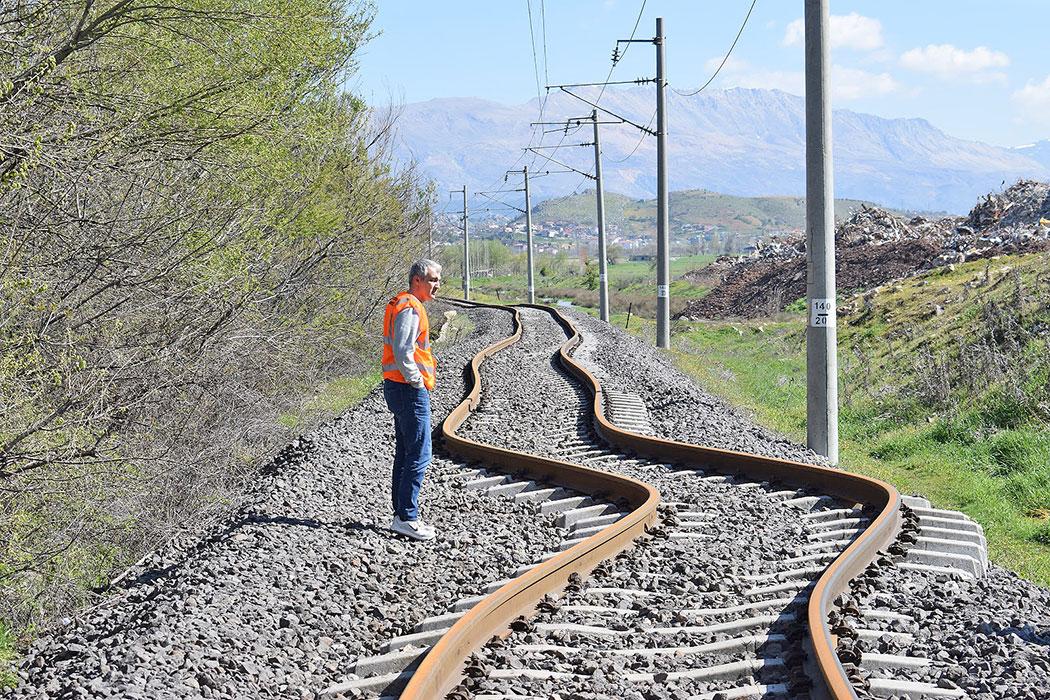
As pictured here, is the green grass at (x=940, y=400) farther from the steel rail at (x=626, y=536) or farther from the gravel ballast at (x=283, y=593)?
the gravel ballast at (x=283, y=593)

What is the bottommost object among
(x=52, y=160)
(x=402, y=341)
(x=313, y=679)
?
(x=313, y=679)

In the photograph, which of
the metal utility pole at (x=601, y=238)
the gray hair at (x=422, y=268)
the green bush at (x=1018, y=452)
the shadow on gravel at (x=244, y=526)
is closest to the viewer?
the shadow on gravel at (x=244, y=526)

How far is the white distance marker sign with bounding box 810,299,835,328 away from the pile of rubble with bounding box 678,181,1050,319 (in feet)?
64.7

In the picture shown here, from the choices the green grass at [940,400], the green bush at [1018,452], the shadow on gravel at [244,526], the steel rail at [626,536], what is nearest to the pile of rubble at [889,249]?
the green grass at [940,400]

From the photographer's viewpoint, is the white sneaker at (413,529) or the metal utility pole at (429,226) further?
the metal utility pole at (429,226)

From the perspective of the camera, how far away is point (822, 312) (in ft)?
39.8

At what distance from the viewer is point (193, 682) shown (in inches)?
200

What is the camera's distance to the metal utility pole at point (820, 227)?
12062 mm

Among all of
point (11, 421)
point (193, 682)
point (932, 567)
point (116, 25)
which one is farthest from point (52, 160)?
point (932, 567)

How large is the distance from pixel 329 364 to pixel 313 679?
18638 millimetres

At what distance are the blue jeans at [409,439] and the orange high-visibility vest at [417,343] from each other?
0.09 m

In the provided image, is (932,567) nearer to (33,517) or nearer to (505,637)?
(505,637)

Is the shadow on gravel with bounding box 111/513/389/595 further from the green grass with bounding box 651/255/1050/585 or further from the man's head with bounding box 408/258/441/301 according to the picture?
the green grass with bounding box 651/255/1050/585

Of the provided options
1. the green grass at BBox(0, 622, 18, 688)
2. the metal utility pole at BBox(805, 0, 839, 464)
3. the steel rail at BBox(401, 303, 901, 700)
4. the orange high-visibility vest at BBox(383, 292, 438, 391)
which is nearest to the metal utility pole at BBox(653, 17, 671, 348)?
the steel rail at BBox(401, 303, 901, 700)
